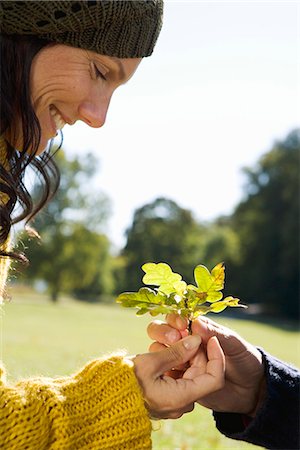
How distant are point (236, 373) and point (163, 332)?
1.70 ft

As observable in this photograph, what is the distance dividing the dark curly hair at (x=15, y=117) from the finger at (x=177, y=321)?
602mm

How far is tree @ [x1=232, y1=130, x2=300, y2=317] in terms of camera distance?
39.7m

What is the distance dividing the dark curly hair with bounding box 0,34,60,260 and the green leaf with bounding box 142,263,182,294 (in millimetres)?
500

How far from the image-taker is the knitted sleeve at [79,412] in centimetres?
230

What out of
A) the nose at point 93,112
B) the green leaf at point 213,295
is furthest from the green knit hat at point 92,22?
the green leaf at point 213,295

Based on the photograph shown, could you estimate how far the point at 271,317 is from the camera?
39.2m

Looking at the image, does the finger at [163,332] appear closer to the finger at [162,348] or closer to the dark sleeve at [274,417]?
the finger at [162,348]

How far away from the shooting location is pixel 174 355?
247 cm

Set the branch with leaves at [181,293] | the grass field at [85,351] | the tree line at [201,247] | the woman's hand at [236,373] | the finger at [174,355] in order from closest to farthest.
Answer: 1. the finger at [174,355]
2. the branch with leaves at [181,293]
3. the woman's hand at [236,373]
4. the grass field at [85,351]
5. the tree line at [201,247]

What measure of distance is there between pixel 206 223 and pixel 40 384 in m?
40.7

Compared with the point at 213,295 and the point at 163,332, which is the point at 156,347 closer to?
the point at 163,332

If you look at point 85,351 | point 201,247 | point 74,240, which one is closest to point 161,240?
point 85,351

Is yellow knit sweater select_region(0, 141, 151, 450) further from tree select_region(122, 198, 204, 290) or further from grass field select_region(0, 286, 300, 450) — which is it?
tree select_region(122, 198, 204, 290)

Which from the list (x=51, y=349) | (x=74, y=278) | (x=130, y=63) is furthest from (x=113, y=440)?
(x=74, y=278)
